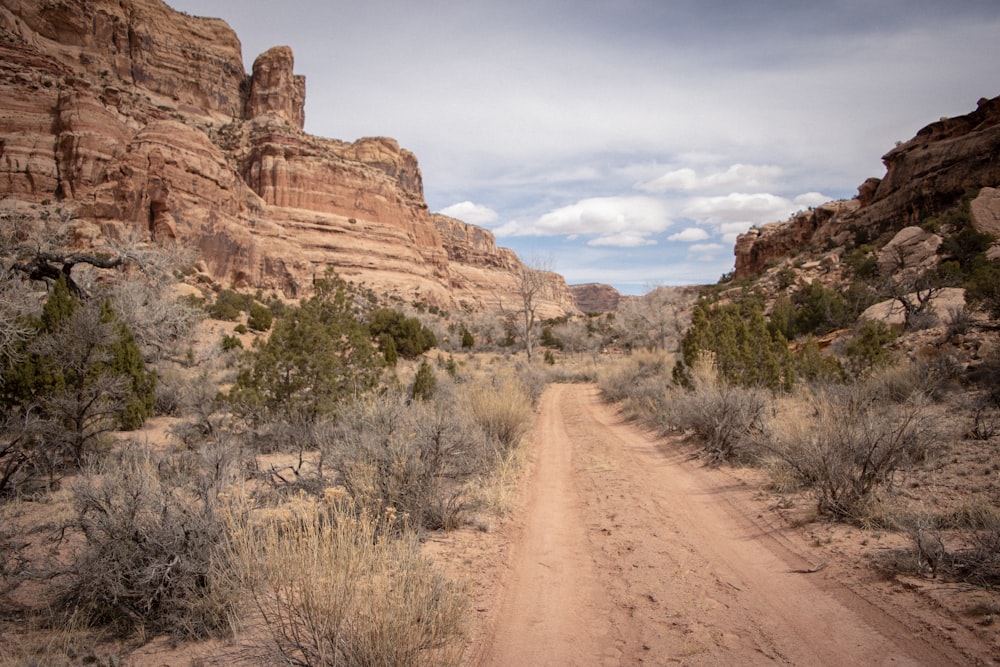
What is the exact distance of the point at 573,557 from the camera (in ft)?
14.4

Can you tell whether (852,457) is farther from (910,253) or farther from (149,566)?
(910,253)

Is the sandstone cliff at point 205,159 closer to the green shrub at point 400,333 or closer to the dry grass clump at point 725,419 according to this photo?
the green shrub at point 400,333

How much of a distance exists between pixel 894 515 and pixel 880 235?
37.0 m

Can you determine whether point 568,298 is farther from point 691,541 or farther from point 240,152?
point 691,541

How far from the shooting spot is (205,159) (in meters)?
36.9

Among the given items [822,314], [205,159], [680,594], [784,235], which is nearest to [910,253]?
[822,314]

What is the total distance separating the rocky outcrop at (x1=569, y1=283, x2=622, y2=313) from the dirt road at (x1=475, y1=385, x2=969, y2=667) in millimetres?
167747

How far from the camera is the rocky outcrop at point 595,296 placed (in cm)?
17175

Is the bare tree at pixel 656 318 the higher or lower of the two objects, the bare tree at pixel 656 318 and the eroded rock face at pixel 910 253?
the lower

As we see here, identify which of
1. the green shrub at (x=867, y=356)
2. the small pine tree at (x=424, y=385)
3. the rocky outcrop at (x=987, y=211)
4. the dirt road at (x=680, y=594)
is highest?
the rocky outcrop at (x=987, y=211)

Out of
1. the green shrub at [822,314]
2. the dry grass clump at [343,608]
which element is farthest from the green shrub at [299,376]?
the green shrub at [822,314]

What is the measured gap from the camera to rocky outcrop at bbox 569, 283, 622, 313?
171750mm

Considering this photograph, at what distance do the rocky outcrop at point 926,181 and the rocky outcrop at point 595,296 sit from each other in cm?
12949

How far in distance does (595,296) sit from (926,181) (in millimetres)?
144841
